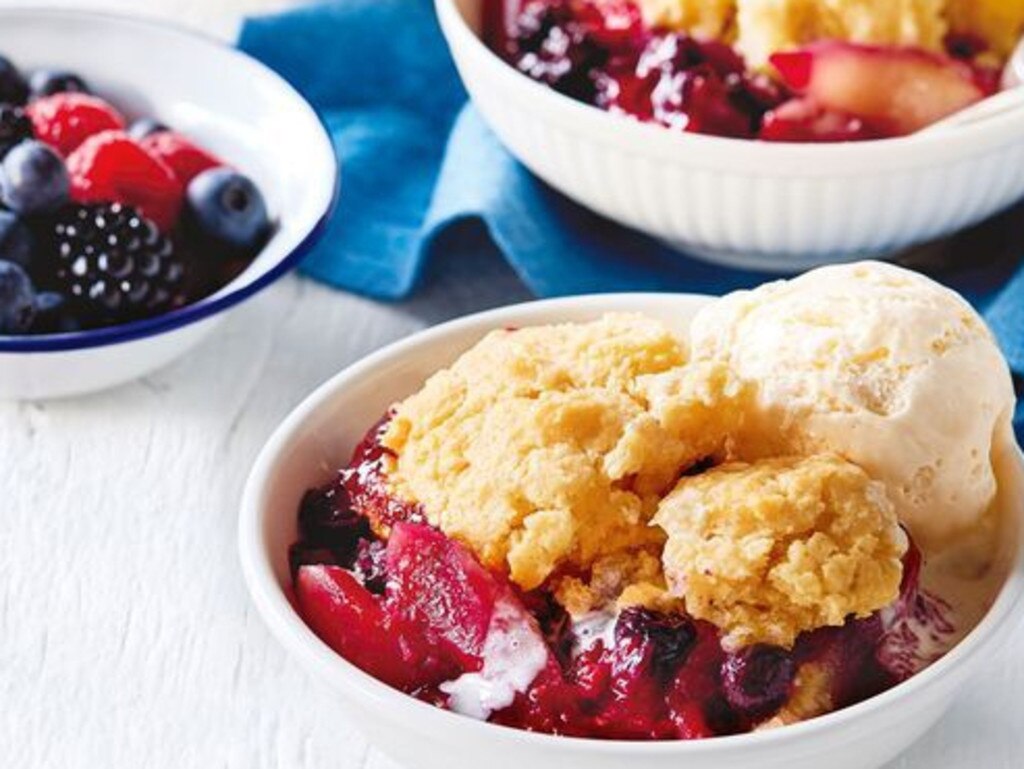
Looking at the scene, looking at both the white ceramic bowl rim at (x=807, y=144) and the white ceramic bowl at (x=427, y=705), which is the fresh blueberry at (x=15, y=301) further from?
the white ceramic bowl rim at (x=807, y=144)

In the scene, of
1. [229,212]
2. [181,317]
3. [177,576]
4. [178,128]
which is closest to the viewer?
[177,576]

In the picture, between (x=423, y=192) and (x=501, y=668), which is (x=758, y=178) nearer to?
(x=423, y=192)

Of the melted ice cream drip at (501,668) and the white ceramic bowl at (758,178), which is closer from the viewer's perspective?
the melted ice cream drip at (501,668)

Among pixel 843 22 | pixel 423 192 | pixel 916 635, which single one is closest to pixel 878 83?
pixel 843 22

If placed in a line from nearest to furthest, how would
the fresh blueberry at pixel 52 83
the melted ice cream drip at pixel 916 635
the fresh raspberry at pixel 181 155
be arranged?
the melted ice cream drip at pixel 916 635, the fresh raspberry at pixel 181 155, the fresh blueberry at pixel 52 83

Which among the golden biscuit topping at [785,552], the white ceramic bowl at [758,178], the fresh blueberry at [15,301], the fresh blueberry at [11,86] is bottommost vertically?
the fresh blueberry at [11,86]

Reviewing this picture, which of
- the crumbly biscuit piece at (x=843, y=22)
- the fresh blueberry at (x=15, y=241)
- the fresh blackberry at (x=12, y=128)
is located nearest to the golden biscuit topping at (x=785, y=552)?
the crumbly biscuit piece at (x=843, y=22)

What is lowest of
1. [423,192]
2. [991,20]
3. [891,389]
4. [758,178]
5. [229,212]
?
[423,192]
